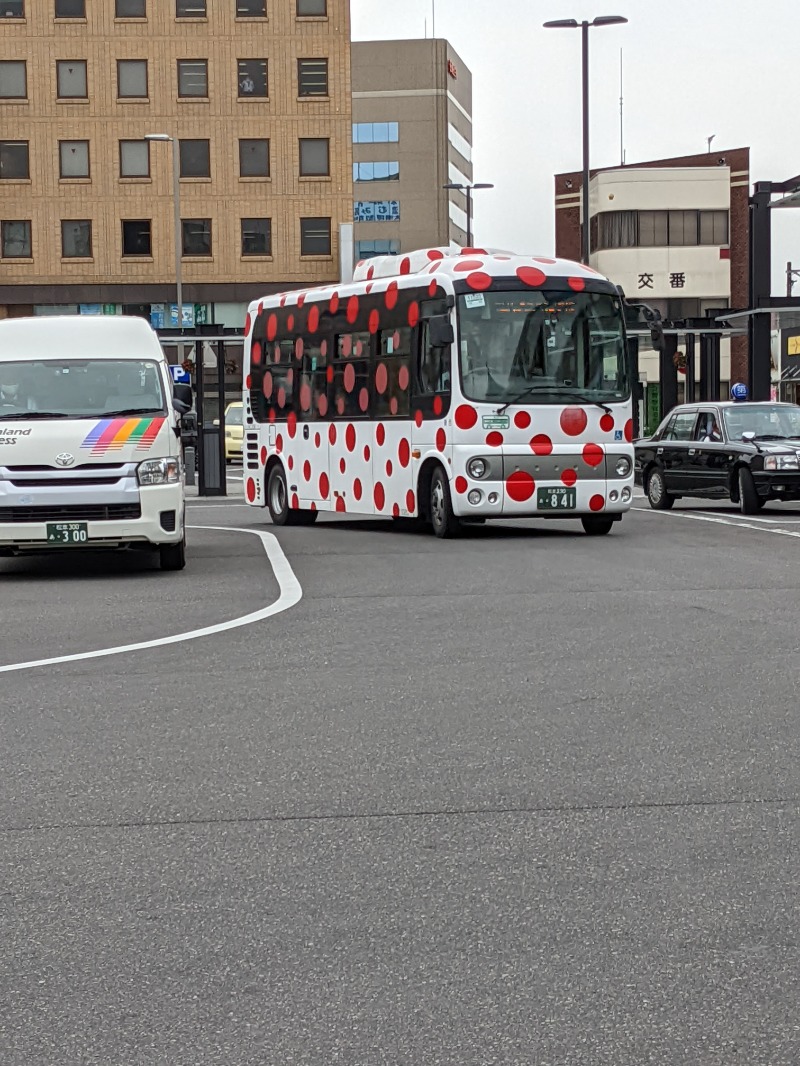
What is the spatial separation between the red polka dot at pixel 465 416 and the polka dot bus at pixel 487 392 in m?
0.01

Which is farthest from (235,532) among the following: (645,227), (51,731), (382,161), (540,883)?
(382,161)

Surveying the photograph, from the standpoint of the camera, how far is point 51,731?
25.7 ft

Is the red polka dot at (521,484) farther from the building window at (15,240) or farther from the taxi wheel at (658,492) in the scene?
the building window at (15,240)

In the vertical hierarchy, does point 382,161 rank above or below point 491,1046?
above

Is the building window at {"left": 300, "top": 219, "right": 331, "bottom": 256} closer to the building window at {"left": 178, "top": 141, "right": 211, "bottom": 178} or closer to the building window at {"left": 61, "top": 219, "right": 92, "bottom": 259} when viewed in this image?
the building window at {"left": 178, "top": 141, "right": 211, "bottom": 178}

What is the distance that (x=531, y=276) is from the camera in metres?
21.0

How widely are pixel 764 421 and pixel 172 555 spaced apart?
1195 cm

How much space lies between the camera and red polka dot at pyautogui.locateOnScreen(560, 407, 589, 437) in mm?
20797

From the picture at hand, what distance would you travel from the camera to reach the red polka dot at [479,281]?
20.9 meters

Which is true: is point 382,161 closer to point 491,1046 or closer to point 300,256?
point 300,256

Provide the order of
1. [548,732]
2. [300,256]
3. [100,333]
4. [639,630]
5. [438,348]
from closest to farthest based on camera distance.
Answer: [548,732] → [639,630] → [100,333] → [438,348] → [300,256]

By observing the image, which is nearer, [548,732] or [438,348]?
[548,732]

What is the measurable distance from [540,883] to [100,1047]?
166 centimetres

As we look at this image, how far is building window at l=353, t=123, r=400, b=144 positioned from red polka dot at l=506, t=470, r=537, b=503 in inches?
3341
